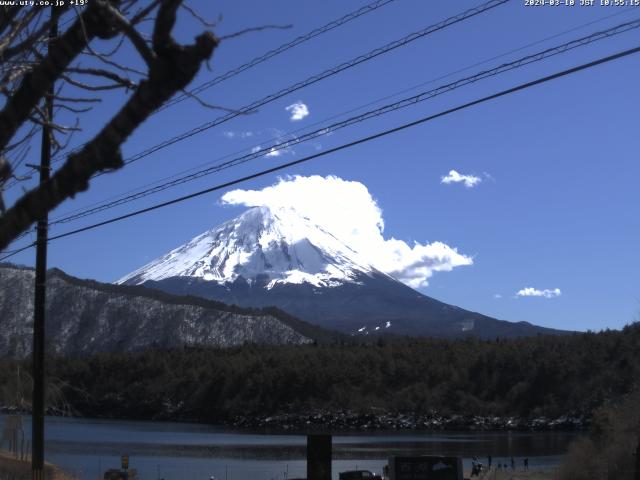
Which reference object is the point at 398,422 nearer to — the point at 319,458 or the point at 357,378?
the point at 357,378

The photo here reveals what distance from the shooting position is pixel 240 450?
71625 mm

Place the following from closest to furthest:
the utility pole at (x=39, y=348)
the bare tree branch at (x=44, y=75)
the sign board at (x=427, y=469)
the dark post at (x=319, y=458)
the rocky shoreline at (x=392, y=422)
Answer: the bare tree branch at (x=44, y=75)
the dark post at (x=319, y=458)
the utility pole at (x=39, y=348)
the sign board at (x=427, y=469)
the rocky shoreline at (x=392, y=422)

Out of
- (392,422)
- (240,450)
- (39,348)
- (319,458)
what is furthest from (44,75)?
(392,422)

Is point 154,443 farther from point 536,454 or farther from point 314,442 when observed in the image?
point 314,442

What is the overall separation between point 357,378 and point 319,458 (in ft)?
399

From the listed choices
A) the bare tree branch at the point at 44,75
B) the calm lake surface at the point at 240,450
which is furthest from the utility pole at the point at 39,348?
the calm lake surface at the point at 240,450

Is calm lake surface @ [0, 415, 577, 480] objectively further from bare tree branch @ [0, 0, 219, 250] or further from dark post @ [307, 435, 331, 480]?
bare tree branch @ [0, 0, 219, 250]

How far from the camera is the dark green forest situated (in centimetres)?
11381

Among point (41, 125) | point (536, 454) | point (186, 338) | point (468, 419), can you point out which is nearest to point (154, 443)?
point (536, 454)

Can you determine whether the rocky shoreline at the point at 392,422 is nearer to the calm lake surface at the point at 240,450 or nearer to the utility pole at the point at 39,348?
the calm lake surface at the point at 240,450

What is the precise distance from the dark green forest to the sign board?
8718cm

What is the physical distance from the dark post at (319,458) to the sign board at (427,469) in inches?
401

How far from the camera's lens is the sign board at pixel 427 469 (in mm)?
23422

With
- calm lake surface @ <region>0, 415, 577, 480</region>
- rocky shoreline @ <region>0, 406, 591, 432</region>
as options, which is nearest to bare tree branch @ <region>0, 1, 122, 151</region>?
calm lake surface @ <region>0, 415, 577, 480</region>
